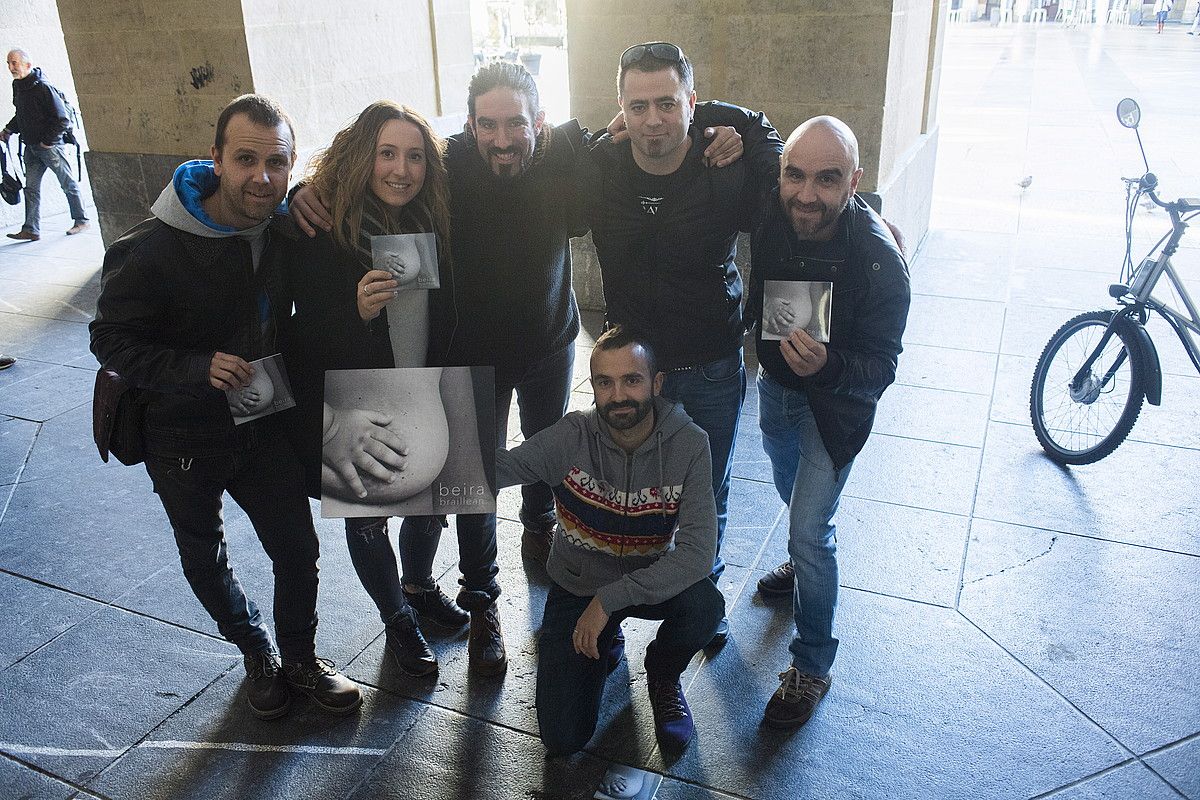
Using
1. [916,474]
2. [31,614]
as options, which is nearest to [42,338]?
[31,614]

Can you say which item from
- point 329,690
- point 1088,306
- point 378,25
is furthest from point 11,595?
point 1088,306

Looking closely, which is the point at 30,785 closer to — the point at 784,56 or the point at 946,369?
the point at 946,369

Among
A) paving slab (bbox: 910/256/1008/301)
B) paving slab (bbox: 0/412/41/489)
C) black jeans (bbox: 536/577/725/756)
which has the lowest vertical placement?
paving slab (bbox: 0/412/41/489)

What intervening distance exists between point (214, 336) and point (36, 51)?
11.2m

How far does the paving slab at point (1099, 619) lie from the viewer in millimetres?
3330

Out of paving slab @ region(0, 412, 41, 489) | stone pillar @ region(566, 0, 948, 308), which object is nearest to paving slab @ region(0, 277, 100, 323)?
paving slab @ region(0, 412, 41, 489)

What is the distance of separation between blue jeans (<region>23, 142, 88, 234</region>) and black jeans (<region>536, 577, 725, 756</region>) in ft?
31.7

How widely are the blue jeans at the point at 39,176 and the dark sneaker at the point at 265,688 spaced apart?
9.01m

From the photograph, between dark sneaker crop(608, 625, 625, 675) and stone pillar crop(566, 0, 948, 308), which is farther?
stone pillar crop(566, 0, 948, 308)

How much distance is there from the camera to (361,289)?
2.77 meters

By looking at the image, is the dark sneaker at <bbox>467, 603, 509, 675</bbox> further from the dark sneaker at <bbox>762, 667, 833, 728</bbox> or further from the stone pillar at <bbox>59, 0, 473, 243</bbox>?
the stone pillar at <bbox>59, 0, 473, 243</bbox>

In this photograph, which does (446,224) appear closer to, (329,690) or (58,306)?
(329,690)

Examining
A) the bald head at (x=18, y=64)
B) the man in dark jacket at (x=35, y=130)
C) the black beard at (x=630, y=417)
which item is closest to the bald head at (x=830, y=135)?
the black beard at (x=630, y=417)

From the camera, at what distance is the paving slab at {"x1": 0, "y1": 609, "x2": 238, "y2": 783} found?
3.24 meters
